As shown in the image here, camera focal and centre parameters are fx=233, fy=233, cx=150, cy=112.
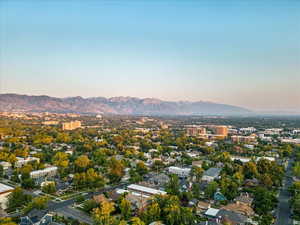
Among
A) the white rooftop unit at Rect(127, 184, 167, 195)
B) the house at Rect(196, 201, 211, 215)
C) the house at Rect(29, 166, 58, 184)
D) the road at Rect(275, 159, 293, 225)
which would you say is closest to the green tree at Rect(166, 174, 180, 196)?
the white rooftop unit at Rect(127, 184, 167, 195)

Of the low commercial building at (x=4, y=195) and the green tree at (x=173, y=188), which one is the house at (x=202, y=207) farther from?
the low commercial building at (x=4, y=195)

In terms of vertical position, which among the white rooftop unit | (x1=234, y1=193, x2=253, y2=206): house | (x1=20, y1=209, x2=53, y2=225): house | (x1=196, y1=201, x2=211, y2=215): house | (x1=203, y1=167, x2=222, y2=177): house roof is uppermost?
(x1=20, y1=209, x2=53, y2=225): house

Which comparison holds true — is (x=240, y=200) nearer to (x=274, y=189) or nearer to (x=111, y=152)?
(x=274, y=189)

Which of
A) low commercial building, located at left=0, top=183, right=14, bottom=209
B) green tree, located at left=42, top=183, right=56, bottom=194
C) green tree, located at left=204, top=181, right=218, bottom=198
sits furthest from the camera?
green tree, located at left=42, top=183, right=56, bottom=194

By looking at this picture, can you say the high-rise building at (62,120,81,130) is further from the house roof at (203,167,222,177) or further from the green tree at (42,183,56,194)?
the house roof at (203,167,222,177)

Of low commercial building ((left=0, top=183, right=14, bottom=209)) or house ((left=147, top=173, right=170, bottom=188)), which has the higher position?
low commercial building ((left=0, top=183, right=14, bottom=209))

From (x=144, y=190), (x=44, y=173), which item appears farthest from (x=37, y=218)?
(x=44, y=173)

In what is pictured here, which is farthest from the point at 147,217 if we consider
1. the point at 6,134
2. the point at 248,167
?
the point at 6,134

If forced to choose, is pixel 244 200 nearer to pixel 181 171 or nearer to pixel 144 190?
pixel 144 190
